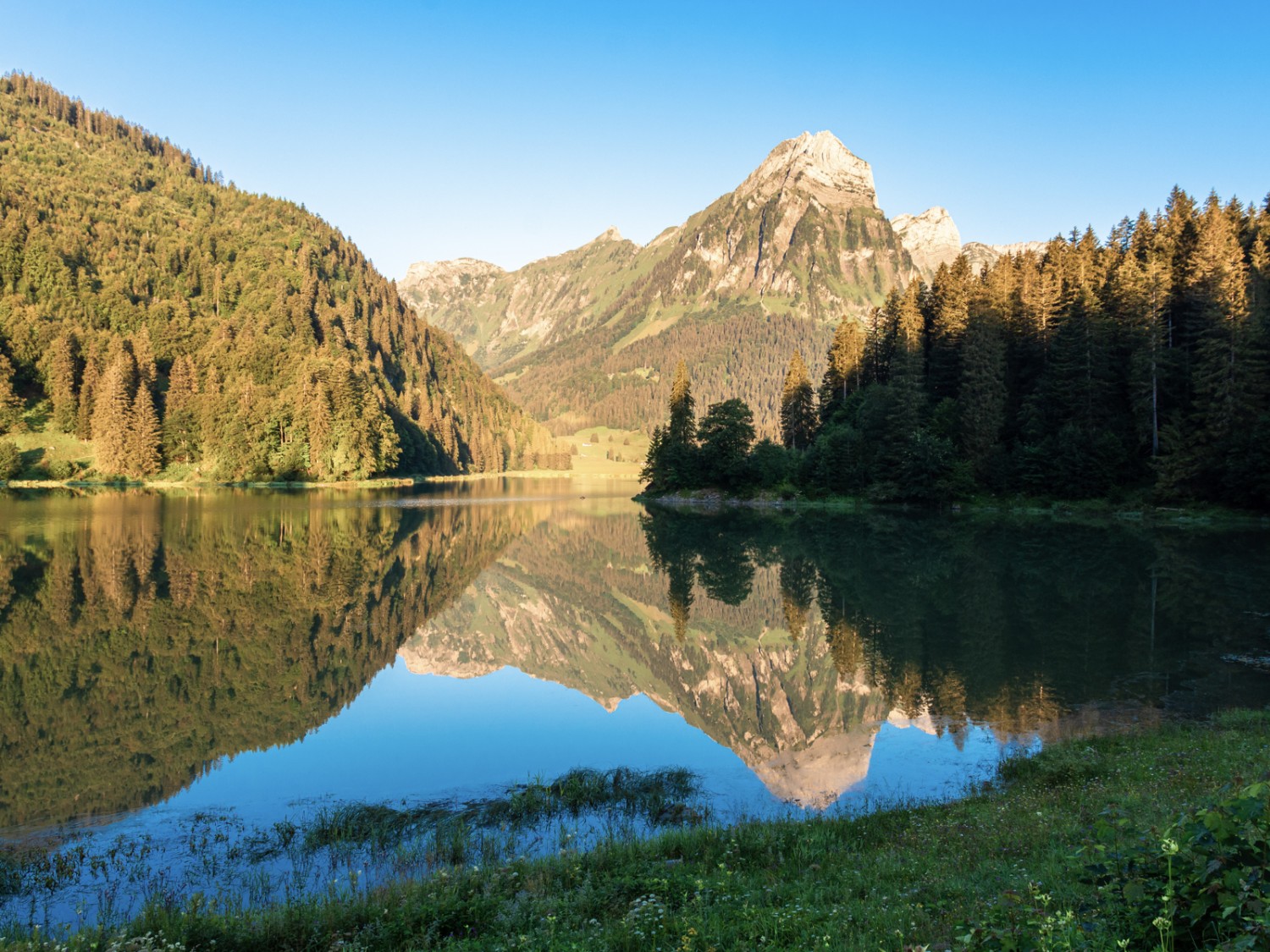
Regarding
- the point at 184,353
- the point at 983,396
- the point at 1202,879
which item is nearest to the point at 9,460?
the point at 184,353

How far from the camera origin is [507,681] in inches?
958

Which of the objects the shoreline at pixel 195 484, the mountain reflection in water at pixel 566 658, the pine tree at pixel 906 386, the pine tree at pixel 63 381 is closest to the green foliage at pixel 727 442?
the pine tree at pixel 906 386

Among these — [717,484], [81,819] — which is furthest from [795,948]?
[717,484]

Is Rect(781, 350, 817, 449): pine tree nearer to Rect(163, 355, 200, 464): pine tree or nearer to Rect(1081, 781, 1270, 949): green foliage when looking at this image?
Rect(163, 355, 200, 464): pine tree

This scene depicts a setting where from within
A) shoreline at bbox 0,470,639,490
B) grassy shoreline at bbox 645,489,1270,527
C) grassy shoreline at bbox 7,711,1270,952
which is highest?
shoreline at bbox 0,470,639,490

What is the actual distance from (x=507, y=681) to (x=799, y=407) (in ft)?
317

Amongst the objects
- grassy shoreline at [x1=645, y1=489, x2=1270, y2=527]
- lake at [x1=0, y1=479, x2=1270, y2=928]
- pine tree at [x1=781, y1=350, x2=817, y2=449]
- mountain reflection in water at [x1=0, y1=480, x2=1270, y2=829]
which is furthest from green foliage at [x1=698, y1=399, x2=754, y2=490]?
lake at [x1=0, y1=479, x2=1270, y2=928]

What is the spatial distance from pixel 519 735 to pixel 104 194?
241693mm

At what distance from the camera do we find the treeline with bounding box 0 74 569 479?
392 feet

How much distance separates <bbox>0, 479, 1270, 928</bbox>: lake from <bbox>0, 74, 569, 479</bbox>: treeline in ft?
267

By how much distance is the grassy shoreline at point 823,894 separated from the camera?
624 cm

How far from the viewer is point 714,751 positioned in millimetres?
17609

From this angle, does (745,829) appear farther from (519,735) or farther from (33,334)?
(33,334)

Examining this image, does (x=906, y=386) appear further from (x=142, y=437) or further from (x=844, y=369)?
(x=142, y=437)
